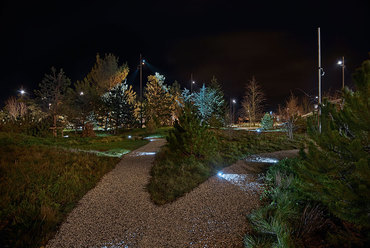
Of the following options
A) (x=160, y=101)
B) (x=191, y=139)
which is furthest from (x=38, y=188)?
(x=160, y=101)

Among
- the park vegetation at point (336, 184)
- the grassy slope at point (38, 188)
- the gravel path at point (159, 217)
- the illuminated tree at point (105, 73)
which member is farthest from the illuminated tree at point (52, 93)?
the park vegetation at point (336, 184)

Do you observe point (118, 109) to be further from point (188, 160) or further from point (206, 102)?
point (188, 160)

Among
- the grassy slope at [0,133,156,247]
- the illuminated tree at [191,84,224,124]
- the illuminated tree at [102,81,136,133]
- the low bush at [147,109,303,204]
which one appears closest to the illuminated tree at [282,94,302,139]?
the low bush at [147,109,303,204]

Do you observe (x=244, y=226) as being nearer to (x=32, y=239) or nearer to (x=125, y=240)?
(x=125, y=240)

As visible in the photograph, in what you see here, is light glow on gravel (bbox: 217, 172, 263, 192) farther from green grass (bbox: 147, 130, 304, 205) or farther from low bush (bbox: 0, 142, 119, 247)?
low bush (bbox: 0, 142, 119, 247)

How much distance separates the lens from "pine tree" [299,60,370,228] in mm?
2396

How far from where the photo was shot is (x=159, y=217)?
13.3 ft

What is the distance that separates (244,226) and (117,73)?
1235 inches

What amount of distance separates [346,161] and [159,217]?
3.29 m

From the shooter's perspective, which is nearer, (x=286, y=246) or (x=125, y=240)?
(x=286, y=246)

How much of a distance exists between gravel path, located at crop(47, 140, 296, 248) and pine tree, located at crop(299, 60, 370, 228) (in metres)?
1.47

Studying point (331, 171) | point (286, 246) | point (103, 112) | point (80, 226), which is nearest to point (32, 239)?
point (80, 226)

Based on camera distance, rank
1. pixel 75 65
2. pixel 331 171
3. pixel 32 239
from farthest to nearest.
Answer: pixel 75 65, pixel 32 239, pixel 331 171

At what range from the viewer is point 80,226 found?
150 inches
